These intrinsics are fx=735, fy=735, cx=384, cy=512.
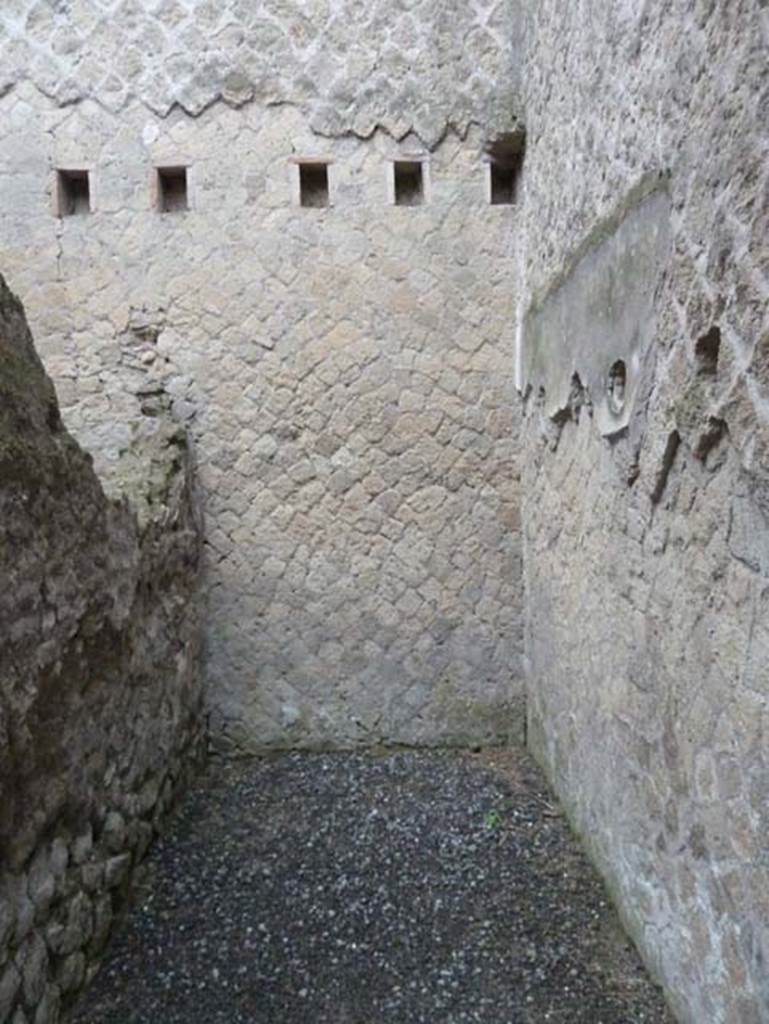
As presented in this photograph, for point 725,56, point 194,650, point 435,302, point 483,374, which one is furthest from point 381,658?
point 725,56

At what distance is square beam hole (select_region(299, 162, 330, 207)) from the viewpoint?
11.2ft

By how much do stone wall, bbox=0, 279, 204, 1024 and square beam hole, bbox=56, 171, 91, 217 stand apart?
1.65m

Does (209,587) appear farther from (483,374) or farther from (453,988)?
(453,988)

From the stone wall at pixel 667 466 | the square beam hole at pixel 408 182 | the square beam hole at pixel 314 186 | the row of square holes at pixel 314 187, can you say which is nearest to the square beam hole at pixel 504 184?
the row of square holes at pixel 314 187

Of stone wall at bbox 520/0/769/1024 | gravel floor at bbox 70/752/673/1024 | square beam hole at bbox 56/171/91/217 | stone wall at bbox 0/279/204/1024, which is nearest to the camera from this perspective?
stone wall at bbox 520/0/769/1024

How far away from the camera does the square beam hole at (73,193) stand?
11.1 feet

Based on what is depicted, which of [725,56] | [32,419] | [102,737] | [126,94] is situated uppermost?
[126,94]

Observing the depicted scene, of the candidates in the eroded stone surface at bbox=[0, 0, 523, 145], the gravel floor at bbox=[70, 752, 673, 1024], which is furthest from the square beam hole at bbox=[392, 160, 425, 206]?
the gravel floor at bbox=[70, 752, 673, 1024]

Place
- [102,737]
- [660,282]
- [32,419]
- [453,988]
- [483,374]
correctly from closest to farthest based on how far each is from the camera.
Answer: [660,282] → [32,419] → [453,988] → [102,737] → [483,374]

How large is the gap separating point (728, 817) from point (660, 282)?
1179 millimetres

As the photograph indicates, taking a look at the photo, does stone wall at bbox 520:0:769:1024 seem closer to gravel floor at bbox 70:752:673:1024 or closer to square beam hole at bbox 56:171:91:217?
gravel floor at bbox 70:752:673:1024

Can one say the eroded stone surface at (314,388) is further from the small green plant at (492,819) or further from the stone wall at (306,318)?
the small green plant at (492,819)

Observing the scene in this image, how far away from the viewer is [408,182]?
3.49 m

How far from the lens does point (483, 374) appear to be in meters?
3.46
